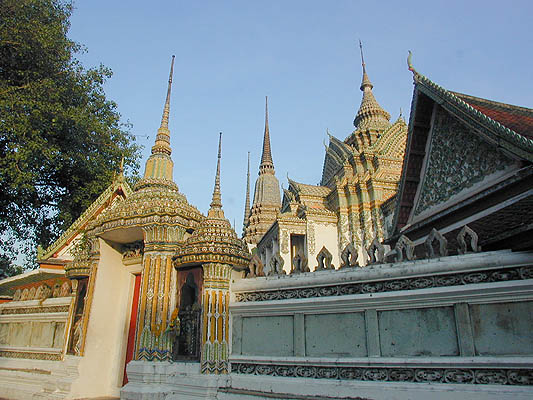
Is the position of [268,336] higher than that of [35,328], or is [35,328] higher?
[35,328]

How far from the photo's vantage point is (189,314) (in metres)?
5.95

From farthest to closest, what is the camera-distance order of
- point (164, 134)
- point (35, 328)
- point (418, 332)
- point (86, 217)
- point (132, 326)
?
point (86, 217)
point (35, 328)
point (164, 134)
point (132, 326)
point (418, 332)

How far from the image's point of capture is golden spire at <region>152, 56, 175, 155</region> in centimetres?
823

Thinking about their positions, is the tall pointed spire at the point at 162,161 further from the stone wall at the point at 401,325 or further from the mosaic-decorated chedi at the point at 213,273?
the stone wall at the point at 401,325

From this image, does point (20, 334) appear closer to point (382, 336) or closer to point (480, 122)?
point (382, 336)

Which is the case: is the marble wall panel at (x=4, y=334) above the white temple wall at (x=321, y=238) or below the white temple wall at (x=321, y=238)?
below

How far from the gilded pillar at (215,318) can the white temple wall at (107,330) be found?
249cm

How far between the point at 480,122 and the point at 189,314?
5.61 meters

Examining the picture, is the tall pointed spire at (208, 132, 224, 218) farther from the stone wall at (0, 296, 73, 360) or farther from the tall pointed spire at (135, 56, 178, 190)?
the stone wall at (0, 296, 73, 360)

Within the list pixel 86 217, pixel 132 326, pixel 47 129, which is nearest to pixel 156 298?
pixel 132 326

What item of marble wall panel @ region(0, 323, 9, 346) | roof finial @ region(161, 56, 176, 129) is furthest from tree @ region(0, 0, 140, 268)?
roof finial @ region(161, 56, 176, 129)

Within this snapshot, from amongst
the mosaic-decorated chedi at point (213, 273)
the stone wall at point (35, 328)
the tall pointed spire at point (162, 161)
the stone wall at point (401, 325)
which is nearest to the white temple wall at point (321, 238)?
the tall pointed spire at point (162, 161)

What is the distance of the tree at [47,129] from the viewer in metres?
13.1

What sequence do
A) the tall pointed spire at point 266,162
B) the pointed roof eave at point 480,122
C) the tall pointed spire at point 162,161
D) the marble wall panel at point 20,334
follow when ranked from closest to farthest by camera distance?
the pointed roof eave at point 480,122
the tall pointed spire at point 162,161
the marble wall panel at point 20,334
the tall pointed spire at point 266,162
